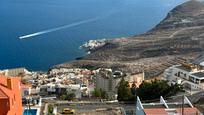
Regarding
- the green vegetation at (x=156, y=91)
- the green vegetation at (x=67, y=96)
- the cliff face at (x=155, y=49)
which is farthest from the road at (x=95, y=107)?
the cliff face at (x=155, y=49)

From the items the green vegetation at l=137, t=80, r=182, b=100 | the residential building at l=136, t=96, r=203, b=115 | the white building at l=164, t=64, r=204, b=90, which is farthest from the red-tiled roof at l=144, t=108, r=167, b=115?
the white building at l=164, t=64, r=204, b=90

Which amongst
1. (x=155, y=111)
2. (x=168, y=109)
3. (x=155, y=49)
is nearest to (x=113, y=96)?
(x=168, y=109)

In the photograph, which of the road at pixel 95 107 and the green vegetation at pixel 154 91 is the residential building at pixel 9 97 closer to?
the road at pixel 95 107

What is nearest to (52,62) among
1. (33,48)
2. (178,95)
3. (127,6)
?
(33,48)

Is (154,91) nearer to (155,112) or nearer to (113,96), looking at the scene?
(113,96)

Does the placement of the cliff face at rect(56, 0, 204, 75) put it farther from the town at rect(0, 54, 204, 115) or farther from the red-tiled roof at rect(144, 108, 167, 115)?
the red-tiled roof at rect(144, 108, 167, 115)

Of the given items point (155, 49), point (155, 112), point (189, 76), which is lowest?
point (155, 112)
